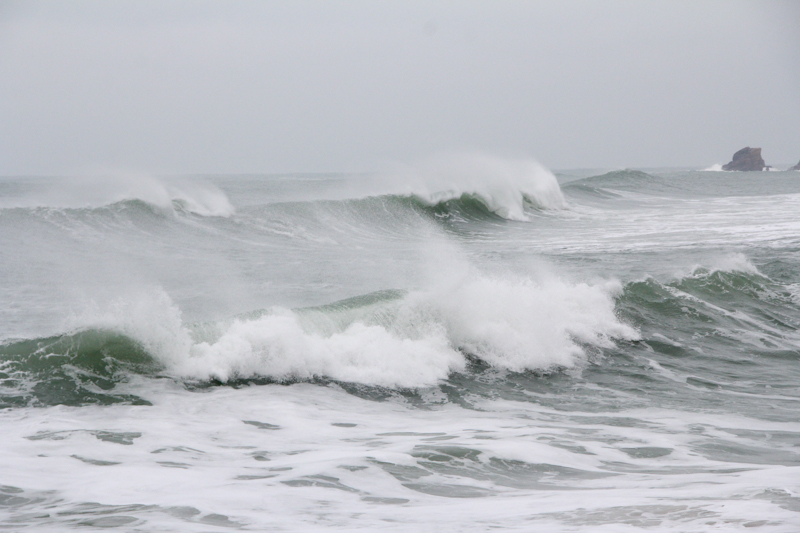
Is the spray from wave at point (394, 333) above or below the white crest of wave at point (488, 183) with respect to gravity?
below

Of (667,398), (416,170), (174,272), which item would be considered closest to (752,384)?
(667,398)

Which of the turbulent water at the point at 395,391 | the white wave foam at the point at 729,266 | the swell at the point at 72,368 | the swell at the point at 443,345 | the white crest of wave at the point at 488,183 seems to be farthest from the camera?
the white crest of wave at the point at 488,183

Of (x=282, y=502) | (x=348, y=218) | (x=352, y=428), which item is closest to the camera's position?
(x=282, y=502)

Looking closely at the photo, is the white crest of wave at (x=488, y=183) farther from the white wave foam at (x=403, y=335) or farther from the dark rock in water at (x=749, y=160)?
the dark rock in water at (x=749, y=160)

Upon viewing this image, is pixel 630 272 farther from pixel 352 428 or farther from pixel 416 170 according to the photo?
pixel 416 170

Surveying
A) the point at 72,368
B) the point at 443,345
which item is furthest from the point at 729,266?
the point at 72,368

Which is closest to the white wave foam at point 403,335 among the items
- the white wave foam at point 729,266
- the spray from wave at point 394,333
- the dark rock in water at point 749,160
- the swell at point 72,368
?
the spray from wave at point 394,333

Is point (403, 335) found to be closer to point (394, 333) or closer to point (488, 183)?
point (394, 333)

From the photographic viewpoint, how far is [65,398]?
21.4ft

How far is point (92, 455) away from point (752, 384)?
22.4 feet

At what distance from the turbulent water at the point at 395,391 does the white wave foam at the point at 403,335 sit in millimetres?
29

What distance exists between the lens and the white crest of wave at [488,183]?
25.4m

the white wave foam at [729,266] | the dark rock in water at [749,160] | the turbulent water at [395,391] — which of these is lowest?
the turbulent water at [395,391]

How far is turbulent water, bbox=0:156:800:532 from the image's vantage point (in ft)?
14.3
